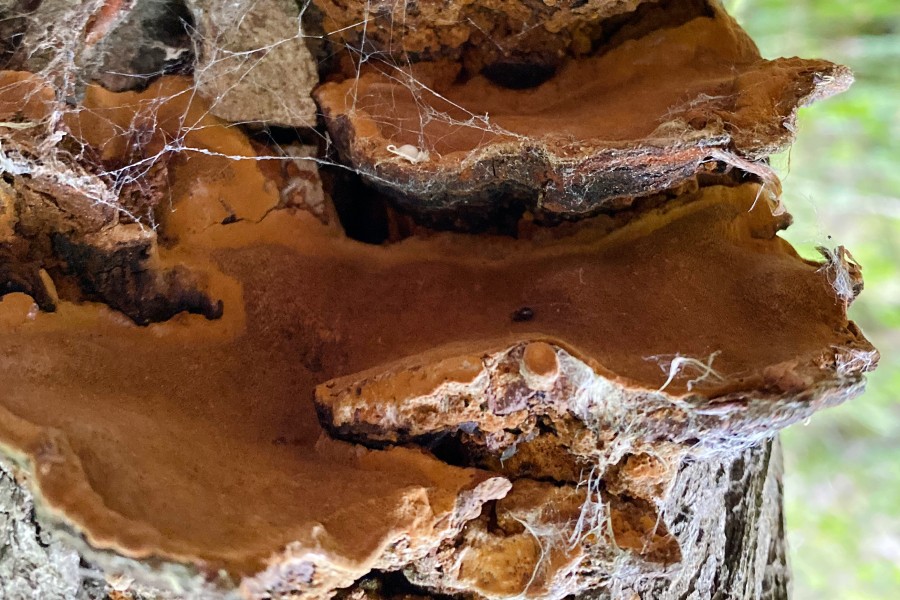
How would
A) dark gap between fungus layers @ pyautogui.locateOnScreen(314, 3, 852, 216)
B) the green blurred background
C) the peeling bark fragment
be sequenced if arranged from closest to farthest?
1. dark gap between fungus layers @ pyautogui.locateOnScreen(314, 3, 852, 216)
2. the peeling bark fragment
3. the green blurred background

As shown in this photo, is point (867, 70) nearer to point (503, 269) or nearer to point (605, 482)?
point (503, 269)

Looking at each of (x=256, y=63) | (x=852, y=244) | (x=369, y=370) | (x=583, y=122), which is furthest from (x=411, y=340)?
(x=852, y=244)

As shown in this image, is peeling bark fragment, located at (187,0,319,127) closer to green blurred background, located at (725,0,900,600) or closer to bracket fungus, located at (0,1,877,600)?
bracket fungus, located at (0,1,877,600)

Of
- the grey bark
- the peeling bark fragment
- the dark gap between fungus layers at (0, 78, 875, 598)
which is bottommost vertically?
the grey bark

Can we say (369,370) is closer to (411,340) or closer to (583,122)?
(411,340)

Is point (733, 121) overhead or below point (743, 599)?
overhead

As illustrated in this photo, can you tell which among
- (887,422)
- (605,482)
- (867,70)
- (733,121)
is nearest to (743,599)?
(605,482)

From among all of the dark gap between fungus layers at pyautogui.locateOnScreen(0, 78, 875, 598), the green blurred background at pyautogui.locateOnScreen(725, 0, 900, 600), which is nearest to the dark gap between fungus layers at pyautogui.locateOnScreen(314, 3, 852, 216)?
the dark gap between fungus layers at pyautogui.locateOnScreen(0, 78, 875, 598)

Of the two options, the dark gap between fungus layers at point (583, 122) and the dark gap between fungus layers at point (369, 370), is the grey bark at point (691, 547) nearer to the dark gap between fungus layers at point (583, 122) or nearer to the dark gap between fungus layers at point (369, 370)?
the dark gap between fungus layers at point (369, 370)
